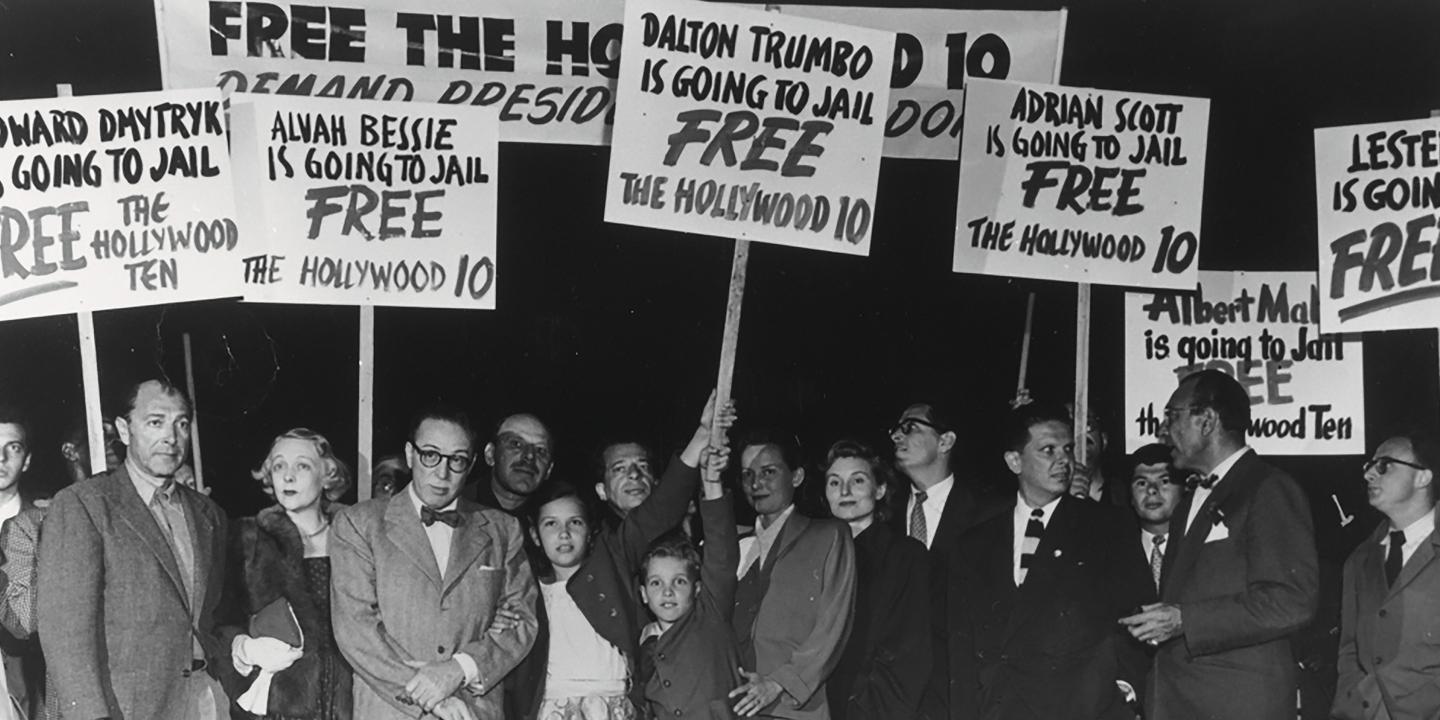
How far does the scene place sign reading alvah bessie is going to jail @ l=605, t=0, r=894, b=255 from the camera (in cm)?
753

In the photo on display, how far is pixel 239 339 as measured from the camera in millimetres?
10172

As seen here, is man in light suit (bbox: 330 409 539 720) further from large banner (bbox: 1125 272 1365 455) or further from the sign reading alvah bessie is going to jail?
large banner (bbox: 1125 272 1365 455)

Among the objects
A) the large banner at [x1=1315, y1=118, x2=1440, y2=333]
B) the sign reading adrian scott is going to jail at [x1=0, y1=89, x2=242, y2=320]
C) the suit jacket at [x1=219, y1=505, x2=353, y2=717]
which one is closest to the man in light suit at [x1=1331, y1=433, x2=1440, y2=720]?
the large banner at [x1=1315, y1=118, x2=1440, y2=333]

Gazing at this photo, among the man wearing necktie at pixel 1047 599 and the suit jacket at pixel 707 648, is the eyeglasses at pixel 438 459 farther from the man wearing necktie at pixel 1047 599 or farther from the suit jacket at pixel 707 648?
the man wearing necktie at pixel 1047 599

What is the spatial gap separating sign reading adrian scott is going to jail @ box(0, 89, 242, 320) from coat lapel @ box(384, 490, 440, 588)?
4.27 ft

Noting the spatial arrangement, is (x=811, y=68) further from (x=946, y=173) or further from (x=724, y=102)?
(x=946, y=173)

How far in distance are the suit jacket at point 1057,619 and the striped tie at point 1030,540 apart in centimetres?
4

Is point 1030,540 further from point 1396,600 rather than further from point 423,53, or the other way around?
point 423,53

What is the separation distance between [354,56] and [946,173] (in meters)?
4.12

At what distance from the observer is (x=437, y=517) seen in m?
6.80

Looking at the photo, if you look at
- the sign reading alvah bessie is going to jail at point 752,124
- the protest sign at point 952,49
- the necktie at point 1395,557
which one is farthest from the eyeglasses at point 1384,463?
the protest sign at point 952,49

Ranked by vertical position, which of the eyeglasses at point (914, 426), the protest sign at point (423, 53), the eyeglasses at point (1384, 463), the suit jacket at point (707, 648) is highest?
the protest sign at point (423, 53)

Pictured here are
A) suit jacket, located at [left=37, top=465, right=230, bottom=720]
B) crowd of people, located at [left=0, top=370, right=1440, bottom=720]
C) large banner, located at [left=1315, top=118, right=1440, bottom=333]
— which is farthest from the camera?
large banner, located at [left=1315, top=118, right=1440, bottom=333]

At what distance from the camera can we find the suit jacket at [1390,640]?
22.1 feet
